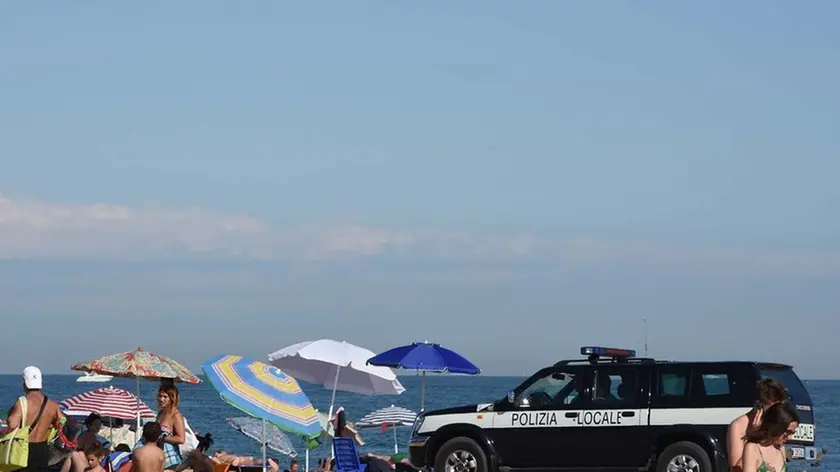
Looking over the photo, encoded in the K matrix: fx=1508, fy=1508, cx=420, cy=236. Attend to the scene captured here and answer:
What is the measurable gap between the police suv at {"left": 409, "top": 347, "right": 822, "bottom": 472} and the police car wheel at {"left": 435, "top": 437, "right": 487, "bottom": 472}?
0.04ft

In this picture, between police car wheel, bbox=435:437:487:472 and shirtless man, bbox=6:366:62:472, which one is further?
police car wheel, bbox=435:437:487:472

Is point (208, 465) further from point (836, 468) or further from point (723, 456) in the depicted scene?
point (836, 468)

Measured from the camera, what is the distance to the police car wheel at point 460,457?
61.8ft

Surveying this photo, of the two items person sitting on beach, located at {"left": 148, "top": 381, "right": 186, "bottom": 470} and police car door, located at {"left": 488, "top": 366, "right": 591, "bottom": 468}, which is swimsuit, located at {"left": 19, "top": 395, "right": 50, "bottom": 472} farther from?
police car door, located at {"left": 488, "top": 366, "right": 591, "bottom": 468}

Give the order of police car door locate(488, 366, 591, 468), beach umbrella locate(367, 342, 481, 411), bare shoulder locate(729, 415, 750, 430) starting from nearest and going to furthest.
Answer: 1. bare shoulder locate(729, 415, 750, 430)
2. police car door locate(488, 366, 591, 468)
3. beach umbrella locate(367, 342, 481, 411)

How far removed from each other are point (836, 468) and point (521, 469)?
23357 millimetres

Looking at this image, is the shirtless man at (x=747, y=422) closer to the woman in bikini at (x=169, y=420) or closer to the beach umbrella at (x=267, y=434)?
the woman in bikini at (x=169, y=420)

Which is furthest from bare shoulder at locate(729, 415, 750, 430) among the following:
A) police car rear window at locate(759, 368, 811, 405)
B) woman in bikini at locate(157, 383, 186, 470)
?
police car rear window at locate(759, 368, 811, 405)

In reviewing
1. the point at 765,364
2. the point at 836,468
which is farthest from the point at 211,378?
the point at 836,468

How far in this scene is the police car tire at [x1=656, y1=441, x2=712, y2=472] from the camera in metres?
17.5

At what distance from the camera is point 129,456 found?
15.8 m

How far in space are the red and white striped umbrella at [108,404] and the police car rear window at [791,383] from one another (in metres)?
11.5

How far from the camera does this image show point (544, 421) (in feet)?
60.7

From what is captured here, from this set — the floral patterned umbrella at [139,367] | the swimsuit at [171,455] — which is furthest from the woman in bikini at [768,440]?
the floral patterned umbrella at [139,367]
